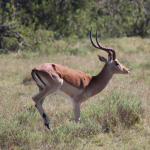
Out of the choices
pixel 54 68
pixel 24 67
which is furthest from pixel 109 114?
pixel 24 67

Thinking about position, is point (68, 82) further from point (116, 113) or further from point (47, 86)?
point (116, 113)

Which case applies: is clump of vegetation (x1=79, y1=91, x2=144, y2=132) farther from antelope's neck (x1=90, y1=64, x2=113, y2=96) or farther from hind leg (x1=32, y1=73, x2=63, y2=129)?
hind leg (x1=32, y1=73, x2=63, y2=129)

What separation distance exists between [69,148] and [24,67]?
4.92 metres

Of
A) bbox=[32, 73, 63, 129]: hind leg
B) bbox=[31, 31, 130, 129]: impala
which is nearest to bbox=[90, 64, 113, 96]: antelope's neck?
bbox=[31, 31, 130, 129]: impala

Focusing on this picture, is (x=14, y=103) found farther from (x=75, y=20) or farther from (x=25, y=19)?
(x=75, y=20)

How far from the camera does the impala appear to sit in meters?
3.96

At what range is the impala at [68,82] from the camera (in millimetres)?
3955

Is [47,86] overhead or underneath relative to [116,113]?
overhead

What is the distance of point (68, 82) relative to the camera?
4.14 metres

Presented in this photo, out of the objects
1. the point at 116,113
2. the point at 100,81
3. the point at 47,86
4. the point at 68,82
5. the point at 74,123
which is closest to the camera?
the point at 74,123

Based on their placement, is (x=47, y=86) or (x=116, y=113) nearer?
(x=47, y=86)

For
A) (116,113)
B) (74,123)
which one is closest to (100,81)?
(116,113)

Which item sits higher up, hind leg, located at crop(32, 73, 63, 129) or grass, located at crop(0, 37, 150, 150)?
hind leg, located at crop(32, 73, 63, 129)

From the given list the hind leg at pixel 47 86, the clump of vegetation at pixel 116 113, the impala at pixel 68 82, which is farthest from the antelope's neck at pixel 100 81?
the hind leg at pixel 47 86
